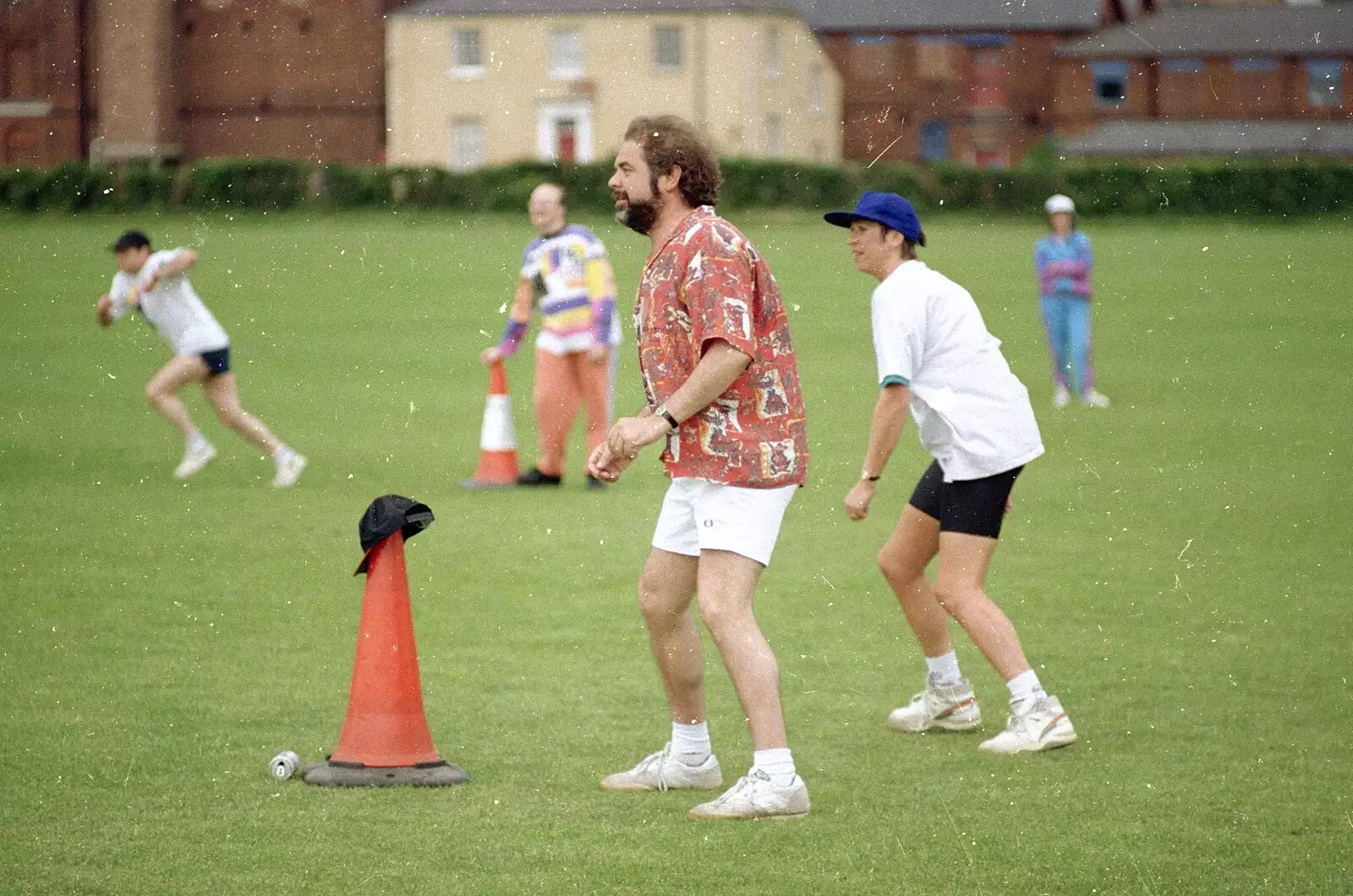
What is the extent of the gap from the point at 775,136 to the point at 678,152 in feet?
208

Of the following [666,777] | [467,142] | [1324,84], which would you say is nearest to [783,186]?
[467,142]

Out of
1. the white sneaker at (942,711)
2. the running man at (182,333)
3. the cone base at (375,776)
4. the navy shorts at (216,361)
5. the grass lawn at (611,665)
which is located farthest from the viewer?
the navy shorts at (216,361)

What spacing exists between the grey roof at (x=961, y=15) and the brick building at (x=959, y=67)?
0.11ft

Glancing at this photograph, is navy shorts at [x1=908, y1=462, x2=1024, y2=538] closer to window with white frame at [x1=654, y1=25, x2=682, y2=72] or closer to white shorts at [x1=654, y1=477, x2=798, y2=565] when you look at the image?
white shorts at [x1=654, y1=477, x2=798, y2=565]

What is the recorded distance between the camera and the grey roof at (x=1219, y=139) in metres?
67.7

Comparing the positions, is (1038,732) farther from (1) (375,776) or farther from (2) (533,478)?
(2) (533,478)

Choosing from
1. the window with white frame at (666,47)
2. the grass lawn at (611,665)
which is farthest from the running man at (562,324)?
the window with white frame at (666,47)

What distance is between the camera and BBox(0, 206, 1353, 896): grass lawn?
549 centimetres

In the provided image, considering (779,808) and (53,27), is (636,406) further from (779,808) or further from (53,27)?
(53,27)

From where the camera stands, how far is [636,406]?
67.4 ft

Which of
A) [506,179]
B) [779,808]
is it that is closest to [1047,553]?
[779,808]

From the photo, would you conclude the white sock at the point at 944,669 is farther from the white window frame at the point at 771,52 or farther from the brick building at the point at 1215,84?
the brick building at the point at 1215,84

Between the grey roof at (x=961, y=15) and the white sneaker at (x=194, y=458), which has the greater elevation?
the grey roof at (x=961, y=15)

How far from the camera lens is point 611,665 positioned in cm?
826
